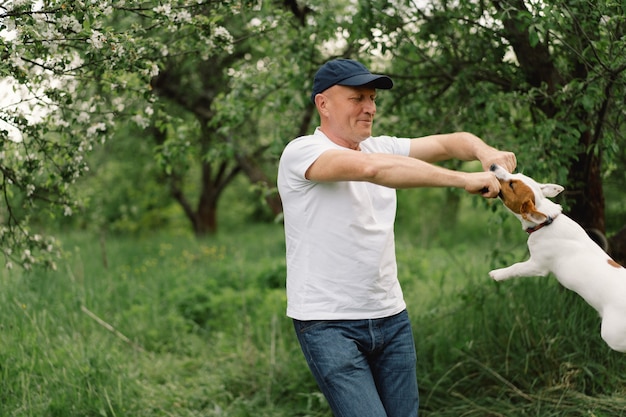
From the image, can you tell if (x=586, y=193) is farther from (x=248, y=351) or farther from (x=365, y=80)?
(x=248, y=351)

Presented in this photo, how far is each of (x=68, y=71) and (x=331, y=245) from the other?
199 centimetres

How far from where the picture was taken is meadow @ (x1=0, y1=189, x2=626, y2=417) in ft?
15.2

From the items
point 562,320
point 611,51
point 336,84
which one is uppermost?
point 611,51

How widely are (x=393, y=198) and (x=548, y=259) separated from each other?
2.35 feet

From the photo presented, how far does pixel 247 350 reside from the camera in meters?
5.89

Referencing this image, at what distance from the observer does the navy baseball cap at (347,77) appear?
2973 millimetres

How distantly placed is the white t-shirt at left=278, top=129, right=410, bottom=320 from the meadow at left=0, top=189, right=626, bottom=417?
1.52 meters

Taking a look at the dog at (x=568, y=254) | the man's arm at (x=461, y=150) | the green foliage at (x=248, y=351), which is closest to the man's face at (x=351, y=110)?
the man's arm at (x=461, y=150)

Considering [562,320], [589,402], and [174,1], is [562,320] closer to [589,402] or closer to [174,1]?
[589,402]

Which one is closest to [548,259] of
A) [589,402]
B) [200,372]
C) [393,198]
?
[393,198]

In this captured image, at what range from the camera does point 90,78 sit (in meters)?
4.31

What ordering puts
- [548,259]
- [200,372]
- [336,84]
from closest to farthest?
[548,259] → [336,84] → [200,372]

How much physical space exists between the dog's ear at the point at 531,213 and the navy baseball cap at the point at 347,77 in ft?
2.55

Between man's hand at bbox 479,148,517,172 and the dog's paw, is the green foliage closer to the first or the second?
man's hand at bbox 479,148,517,172
